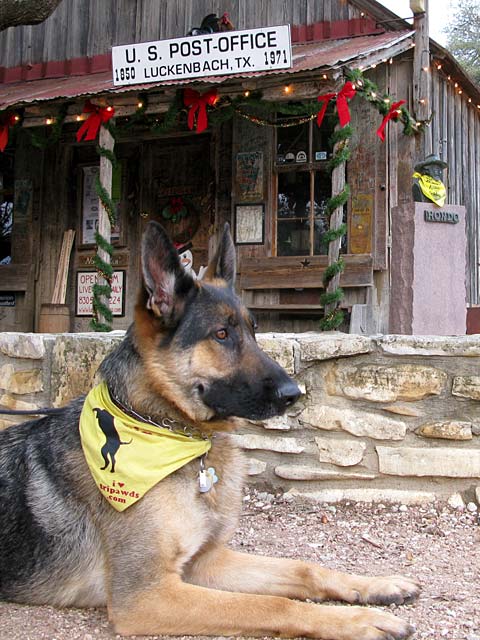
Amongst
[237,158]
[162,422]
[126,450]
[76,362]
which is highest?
[237,158]

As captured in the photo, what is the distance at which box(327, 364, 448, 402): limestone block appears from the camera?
428cm

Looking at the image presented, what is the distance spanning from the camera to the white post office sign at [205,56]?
7.16 meters

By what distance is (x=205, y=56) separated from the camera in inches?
296

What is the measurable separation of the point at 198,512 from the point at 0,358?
3.23 m

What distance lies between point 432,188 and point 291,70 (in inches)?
79.8

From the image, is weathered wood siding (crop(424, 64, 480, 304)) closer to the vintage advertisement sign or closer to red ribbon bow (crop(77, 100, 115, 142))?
the vintage advertisement sign

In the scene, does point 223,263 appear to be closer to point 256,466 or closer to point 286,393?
point 286,393

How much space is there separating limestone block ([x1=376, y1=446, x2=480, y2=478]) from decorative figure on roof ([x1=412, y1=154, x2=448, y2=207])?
295 cm

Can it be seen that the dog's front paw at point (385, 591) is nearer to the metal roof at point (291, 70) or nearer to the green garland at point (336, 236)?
the green garland at point (336, 236)

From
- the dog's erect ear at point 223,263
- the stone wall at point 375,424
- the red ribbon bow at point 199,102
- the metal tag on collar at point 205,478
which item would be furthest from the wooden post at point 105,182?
the metal tag on collar at point 205,478

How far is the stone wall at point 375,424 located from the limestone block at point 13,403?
1716 mm

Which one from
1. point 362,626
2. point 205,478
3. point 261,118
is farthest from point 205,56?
point 362,626

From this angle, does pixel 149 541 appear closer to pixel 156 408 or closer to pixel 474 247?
pixel 156 408

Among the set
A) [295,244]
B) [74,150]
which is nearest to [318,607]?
[295,244]
